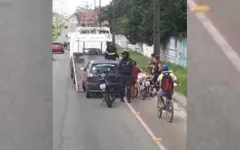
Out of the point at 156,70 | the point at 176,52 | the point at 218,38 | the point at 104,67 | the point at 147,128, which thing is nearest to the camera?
the point at 218,38

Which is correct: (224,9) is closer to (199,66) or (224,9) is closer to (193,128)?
(199,66)

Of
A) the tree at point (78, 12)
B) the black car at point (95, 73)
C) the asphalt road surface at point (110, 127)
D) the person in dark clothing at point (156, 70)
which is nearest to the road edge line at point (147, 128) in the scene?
the asphalt road surface at point (110, 127)

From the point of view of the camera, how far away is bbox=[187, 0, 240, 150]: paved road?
20.3 ft

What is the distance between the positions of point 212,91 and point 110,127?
8.45 metres

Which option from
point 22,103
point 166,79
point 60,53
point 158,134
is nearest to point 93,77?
point 166,79

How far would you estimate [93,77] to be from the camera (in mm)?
21125

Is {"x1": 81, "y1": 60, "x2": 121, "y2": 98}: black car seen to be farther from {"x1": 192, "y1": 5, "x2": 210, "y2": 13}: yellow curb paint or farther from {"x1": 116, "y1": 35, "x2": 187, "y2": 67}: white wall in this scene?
{"x1": 116, "y1": 35, "x2": 187, "y2": 67}: white wall

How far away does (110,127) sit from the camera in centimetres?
1455

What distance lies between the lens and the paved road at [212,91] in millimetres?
6188

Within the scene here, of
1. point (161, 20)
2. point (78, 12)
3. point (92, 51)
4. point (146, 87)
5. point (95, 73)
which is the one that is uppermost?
point (78, 12)

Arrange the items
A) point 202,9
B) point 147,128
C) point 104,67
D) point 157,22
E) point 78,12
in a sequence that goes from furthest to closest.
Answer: point 78,12 → point 157,22 → point 104,67 → point 147,128 → point 202,9

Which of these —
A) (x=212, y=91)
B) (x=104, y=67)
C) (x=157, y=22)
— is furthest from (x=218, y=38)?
(x=157, y=22)

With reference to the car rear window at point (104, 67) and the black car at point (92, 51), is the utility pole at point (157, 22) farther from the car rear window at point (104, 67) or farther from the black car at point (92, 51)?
the black car at point (92, 51)

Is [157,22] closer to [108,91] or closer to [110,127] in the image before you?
[108,91]
